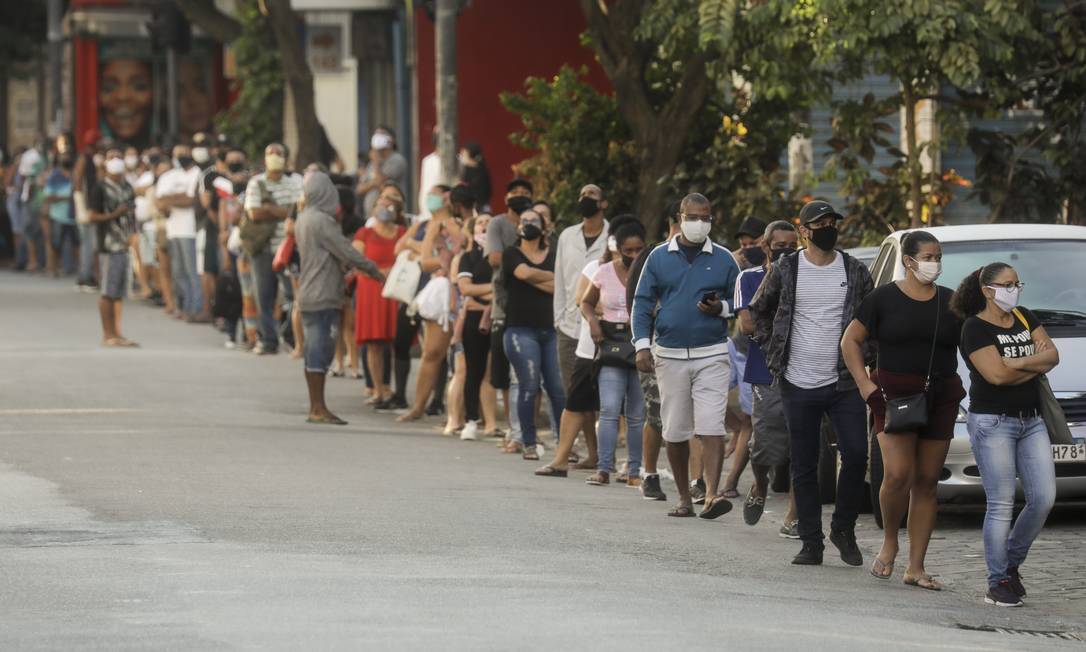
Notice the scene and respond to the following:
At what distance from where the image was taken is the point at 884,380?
1026cm

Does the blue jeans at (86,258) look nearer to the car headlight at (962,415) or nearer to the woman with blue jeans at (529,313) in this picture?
the woman with blue jeans at (529,313)

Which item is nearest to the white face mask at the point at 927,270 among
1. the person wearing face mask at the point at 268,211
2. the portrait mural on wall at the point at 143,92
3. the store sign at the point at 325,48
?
the person wearing face mask at the point at 268,211

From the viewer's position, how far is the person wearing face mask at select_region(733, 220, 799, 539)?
12.0m

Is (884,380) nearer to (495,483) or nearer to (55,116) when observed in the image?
(495,483)

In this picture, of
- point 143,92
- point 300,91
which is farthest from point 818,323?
point 143,92

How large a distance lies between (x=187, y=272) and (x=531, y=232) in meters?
11.1

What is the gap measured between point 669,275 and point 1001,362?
2770mm

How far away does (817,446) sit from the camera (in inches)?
431

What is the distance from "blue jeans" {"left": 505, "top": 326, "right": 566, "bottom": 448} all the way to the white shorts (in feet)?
8.18

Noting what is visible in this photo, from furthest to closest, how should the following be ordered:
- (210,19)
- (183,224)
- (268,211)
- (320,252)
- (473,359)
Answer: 1. (210,19)
2. (183,224)
3. (268,211)
4. (320,252)
5. (473,359)

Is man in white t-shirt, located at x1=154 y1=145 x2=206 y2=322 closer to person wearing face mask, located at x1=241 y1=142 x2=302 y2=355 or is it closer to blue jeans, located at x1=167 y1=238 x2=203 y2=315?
blue jeans, located at x1=167 y1=238 x2=203 y2=315

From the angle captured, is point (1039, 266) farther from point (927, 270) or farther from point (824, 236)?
point (927, 270)

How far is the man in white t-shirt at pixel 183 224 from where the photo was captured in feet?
80.9

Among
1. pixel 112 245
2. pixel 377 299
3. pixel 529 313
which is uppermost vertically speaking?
pixel 112 245
